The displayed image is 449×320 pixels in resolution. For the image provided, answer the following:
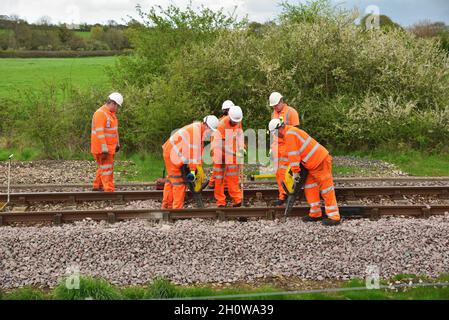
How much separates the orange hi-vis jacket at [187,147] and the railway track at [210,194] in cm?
158

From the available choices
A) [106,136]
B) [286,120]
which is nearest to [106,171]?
[106,136]

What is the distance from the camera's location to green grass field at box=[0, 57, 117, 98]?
3098 centimetres

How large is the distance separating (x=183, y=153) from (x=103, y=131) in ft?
7.86

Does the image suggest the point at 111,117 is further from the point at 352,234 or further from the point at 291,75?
the point at 291,75

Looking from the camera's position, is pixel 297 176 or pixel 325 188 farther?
pixel 297 176

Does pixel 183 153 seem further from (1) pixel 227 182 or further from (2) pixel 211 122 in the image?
(1) pixel 227 182

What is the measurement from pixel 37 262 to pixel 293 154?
171 inches

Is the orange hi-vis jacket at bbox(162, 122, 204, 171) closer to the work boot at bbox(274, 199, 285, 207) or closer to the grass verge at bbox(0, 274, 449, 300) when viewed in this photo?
the work boot at bbox(274, 199, 285, 207)

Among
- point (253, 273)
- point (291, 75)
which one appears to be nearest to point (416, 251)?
point (253, 273)

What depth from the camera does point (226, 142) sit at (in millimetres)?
9961

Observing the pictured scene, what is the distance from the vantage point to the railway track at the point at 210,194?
10688 millimetres

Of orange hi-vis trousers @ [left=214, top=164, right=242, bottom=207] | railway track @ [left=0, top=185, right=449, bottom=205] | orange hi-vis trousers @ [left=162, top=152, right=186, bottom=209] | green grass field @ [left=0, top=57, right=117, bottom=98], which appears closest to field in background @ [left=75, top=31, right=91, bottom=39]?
green grass field @ [left=0, top=57, right=117, bottom=98]

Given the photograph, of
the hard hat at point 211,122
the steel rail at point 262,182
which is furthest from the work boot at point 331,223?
the steel rail at point 262,182

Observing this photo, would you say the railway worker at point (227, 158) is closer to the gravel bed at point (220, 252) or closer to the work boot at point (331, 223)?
the gravel bed at point (220, 252)
